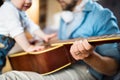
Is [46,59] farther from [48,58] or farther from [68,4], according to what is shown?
[68,4]

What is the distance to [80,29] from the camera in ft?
2.00

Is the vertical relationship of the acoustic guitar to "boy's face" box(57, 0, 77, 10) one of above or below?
below

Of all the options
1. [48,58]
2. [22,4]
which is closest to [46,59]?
[48,58]

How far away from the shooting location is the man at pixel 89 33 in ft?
1.93

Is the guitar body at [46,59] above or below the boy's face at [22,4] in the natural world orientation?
below

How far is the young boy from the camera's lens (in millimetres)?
559

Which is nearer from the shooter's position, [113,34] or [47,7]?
[113,34]

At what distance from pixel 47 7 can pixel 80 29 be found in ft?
0.49

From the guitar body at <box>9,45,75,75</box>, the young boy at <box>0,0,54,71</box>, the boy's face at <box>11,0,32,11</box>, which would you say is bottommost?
the guitar body at <box>9,45,75,75</box>

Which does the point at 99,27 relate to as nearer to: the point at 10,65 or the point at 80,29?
the point at 80,29

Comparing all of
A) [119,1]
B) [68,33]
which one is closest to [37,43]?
[68,33]

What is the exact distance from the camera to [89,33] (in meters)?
0.60

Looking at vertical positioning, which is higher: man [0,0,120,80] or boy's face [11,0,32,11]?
boy's face [11,0,32,11]

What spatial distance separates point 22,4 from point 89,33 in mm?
133
